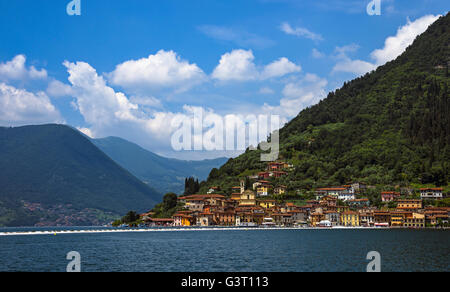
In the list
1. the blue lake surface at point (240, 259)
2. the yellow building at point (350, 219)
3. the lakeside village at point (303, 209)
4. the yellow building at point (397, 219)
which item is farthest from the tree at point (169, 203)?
the blue lake surface at point (240, 259)

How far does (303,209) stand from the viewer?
504ft

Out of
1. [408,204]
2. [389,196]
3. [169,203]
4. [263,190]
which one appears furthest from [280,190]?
[408,204]

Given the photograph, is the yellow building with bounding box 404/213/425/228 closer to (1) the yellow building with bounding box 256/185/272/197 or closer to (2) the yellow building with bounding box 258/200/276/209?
(2) the yellow building with bounding box 258/200/276/209

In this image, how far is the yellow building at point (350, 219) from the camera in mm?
144150

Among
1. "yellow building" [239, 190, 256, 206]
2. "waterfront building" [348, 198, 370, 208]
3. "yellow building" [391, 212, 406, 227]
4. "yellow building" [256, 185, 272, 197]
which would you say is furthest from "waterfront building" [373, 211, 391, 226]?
"yellow building" [256, 185, 272, 197]

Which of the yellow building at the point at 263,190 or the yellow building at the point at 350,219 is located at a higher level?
the yellow building at the point at 263,190

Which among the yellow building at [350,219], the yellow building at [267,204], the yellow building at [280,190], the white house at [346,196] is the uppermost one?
the yellow building at [280,190]

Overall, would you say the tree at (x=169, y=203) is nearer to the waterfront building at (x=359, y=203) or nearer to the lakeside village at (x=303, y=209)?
the lakeside village at (x=303, y=209)

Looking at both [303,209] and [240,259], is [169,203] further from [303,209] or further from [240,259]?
[240,259]

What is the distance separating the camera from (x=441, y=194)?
13862 cm

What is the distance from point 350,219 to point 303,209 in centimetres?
1480

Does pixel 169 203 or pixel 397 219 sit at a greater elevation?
pixel 169 203

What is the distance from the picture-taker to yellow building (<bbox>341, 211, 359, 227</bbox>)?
144150 mm
